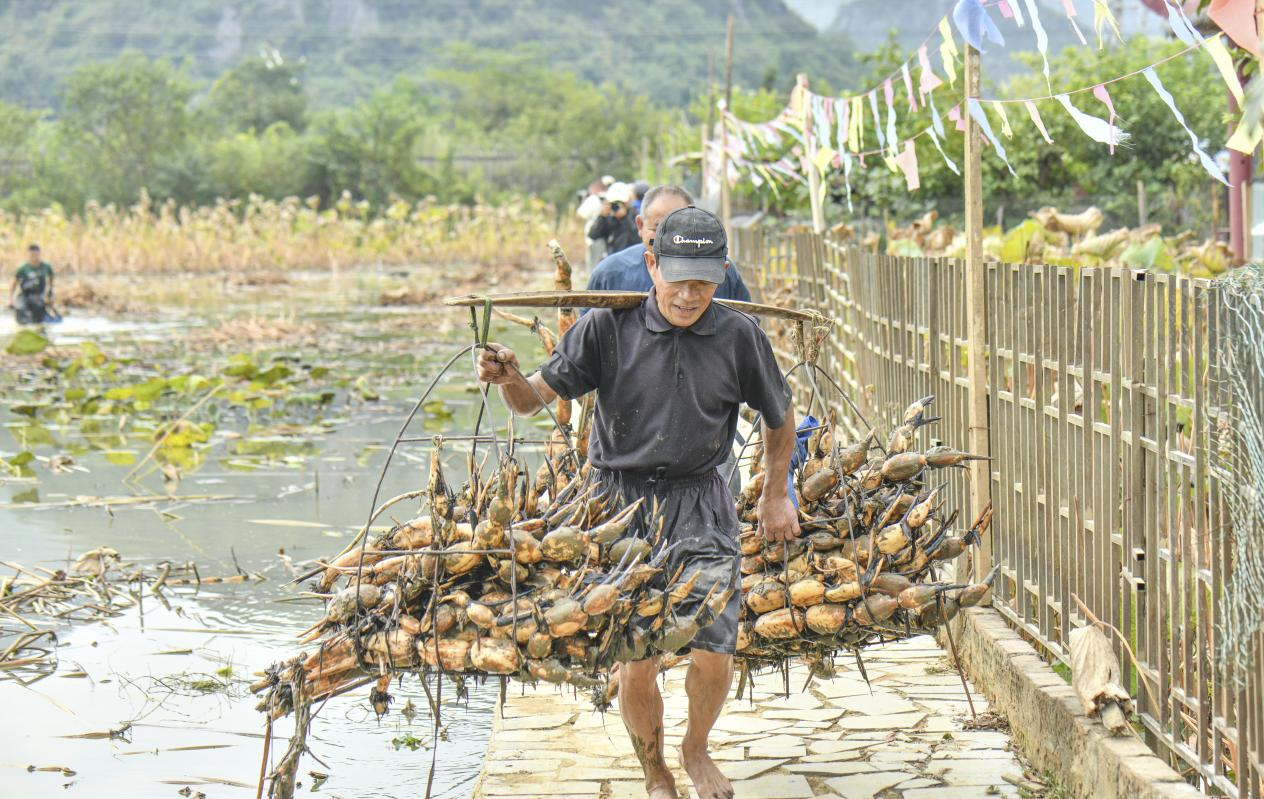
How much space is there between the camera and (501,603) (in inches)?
156

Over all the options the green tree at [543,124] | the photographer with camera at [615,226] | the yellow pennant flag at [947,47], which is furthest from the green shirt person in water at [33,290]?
the yellow pennant flag at [947,47]

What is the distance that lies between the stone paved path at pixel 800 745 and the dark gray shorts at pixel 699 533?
75 centimetres

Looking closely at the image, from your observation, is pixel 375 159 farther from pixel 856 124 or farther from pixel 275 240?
pixel 856 124

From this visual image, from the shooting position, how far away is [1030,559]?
5.41m

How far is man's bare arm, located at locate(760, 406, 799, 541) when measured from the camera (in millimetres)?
4520

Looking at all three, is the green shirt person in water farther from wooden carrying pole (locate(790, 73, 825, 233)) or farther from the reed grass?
wooden carrying pole (locate(790, 73, 825, 233))

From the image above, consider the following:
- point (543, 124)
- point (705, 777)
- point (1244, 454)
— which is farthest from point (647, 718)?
point (543, 124)

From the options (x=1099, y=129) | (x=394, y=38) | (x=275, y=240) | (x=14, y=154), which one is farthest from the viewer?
(x=394, y=38)

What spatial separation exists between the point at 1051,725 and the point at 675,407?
1.57 meters

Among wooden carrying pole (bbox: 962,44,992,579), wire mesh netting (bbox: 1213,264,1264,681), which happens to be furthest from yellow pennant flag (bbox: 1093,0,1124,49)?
wire mesh netting (bbox: 1213,264,1264,681)

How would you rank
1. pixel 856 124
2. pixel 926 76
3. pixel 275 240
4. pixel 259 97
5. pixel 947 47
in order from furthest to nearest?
pixel 259 97
pixel 275 240
pixel 856 124
pixel 926 76
pixel 947 47

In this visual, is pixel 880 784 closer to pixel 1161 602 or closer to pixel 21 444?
pixel 1161 602

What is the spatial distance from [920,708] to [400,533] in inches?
87.6

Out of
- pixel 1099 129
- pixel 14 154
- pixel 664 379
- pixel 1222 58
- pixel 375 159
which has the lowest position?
pixel 664 379
